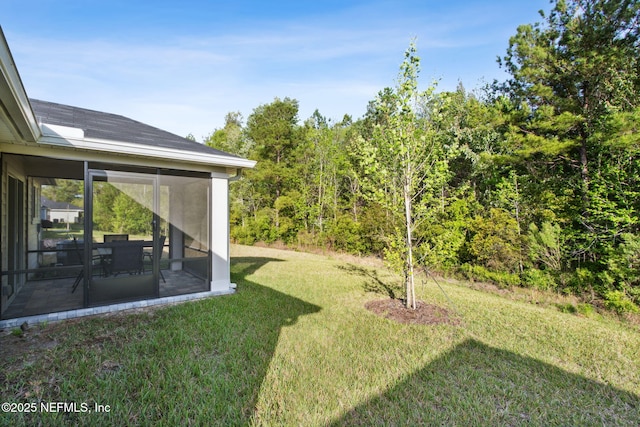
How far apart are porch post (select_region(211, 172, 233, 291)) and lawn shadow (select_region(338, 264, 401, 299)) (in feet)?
10.3

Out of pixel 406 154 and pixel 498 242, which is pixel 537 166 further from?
pixel 406 154

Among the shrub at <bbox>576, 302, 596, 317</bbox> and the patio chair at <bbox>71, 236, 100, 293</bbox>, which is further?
the shrub at <bbox>576, 302, 596, 317</bbox>

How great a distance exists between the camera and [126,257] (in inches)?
211

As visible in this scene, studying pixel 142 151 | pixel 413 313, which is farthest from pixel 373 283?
pixel 142 151

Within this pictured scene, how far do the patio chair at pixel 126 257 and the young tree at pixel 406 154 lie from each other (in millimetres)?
4091

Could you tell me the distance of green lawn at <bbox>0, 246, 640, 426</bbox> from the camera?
8.79 feet

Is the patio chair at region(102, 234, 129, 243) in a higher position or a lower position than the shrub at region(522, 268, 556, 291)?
higher

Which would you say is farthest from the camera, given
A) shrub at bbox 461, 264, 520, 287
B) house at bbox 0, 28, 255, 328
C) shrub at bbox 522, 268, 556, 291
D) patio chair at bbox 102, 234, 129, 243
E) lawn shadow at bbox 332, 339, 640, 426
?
shrub at bbox 461, 264, 520, 287

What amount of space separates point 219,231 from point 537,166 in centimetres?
874

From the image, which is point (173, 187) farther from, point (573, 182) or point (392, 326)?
point (573, 182)

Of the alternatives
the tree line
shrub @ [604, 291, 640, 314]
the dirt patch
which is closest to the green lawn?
the dirt patch

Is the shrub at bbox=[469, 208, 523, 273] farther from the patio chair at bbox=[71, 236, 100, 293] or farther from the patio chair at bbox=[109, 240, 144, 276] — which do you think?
the patio chair at bbox=[71, 236, 100, 293]

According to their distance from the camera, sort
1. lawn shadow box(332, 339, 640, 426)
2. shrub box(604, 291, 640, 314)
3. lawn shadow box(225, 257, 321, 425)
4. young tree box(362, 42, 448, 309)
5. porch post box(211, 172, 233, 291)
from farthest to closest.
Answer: porch post box(211, 172, 233, 291)
shrub box(604, 291, 640, 314)
young tree box(362, 42, 448, 309)
lawn shadow box(225, 257, 321, 425)
lawn shadow box(332, 339, 640, 426)

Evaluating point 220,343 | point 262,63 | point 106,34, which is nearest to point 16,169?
point 106,34
